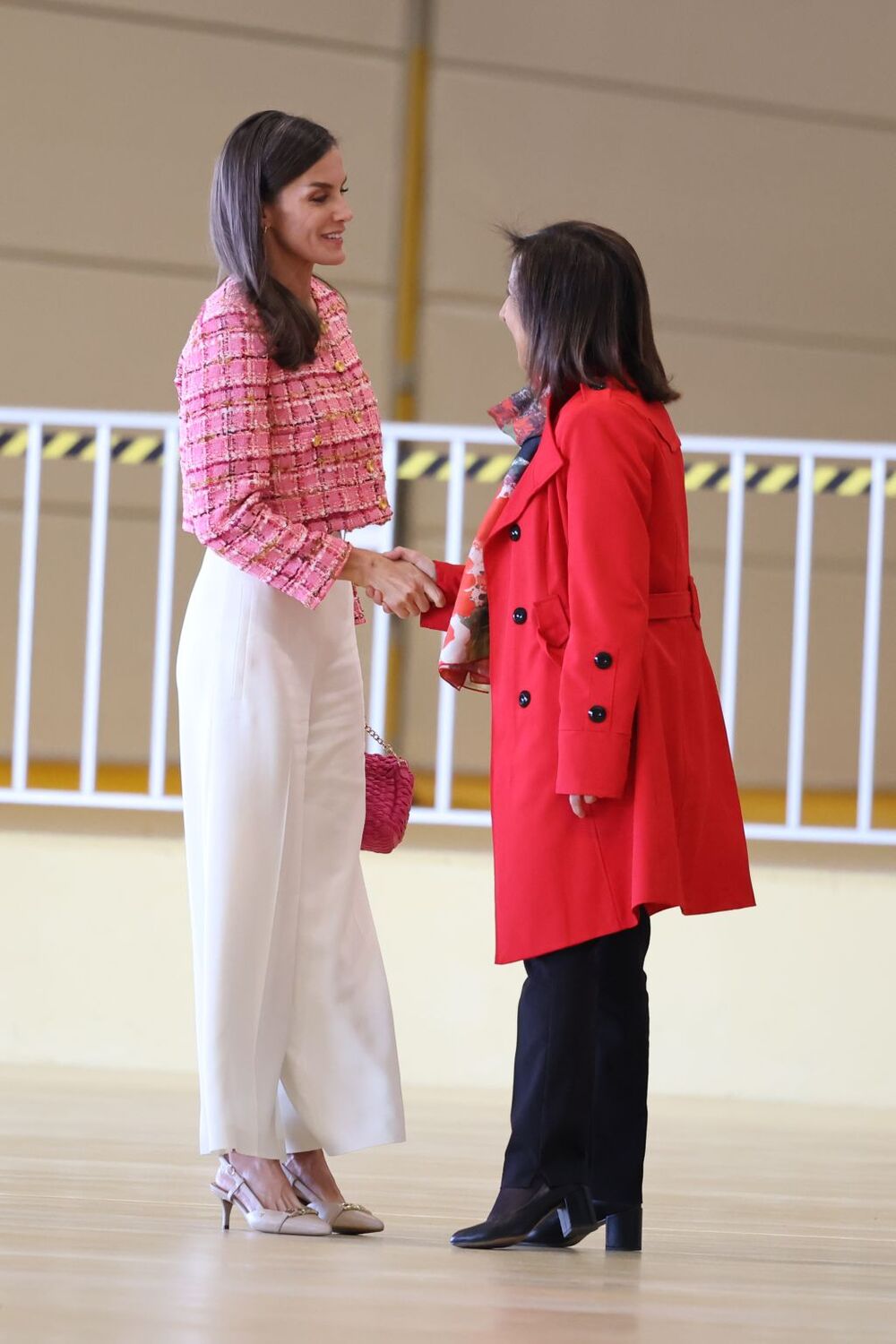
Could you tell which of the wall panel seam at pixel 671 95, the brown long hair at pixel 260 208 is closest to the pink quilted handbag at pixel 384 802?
the brown long hair at pixel 260 208

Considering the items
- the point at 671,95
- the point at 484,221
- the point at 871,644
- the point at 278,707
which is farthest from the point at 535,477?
the point at 671,95

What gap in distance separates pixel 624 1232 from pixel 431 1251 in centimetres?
24

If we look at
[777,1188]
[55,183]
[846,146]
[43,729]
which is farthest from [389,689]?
[777,1188]

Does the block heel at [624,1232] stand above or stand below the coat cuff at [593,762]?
below

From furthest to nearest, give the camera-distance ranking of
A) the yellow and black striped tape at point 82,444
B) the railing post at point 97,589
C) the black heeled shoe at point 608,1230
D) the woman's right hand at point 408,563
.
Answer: the yellow and black striped tape at point 82,444 → the railing post at point 97,589 → the woman's right hand at point 408,563 → the black heeled shoe at point 608,1230

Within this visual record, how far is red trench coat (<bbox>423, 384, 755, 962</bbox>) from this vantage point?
188cm

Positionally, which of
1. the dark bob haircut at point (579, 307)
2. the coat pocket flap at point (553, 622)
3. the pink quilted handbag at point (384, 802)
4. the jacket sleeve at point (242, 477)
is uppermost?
the dark bob haircut at point (579, 307)

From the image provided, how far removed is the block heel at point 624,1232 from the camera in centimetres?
201

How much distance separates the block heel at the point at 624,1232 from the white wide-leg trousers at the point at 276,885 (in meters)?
0.28

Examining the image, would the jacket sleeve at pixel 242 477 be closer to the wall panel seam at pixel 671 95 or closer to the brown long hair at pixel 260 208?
the brown long hair at pixel 260 208

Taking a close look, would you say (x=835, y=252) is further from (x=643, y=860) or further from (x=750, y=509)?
(x=643, y=860)

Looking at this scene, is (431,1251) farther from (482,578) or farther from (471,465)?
(471,465)

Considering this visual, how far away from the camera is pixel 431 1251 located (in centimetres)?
194

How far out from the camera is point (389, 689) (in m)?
5.32
